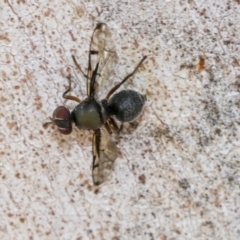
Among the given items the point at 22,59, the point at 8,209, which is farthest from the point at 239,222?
the point at 22,59

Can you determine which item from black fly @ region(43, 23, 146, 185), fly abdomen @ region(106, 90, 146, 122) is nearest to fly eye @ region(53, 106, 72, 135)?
black fly @ region(43, 23, 146, 185)

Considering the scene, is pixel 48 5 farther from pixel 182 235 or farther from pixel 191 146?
pixel 182 235

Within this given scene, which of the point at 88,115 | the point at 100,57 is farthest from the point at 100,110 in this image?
the point at 100,57

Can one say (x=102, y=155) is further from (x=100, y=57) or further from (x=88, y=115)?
(x=100, y=57)

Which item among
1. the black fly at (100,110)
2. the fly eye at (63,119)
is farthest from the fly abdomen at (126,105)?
the fly eye at (63,119)

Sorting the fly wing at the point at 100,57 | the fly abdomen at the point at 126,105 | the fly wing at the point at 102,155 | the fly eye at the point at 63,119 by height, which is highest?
the fly wing at the point at 100,57

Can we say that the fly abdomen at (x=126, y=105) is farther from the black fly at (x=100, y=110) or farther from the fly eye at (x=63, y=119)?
the fly eye at (x=63, y=119)

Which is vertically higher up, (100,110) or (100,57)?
(100,57)
